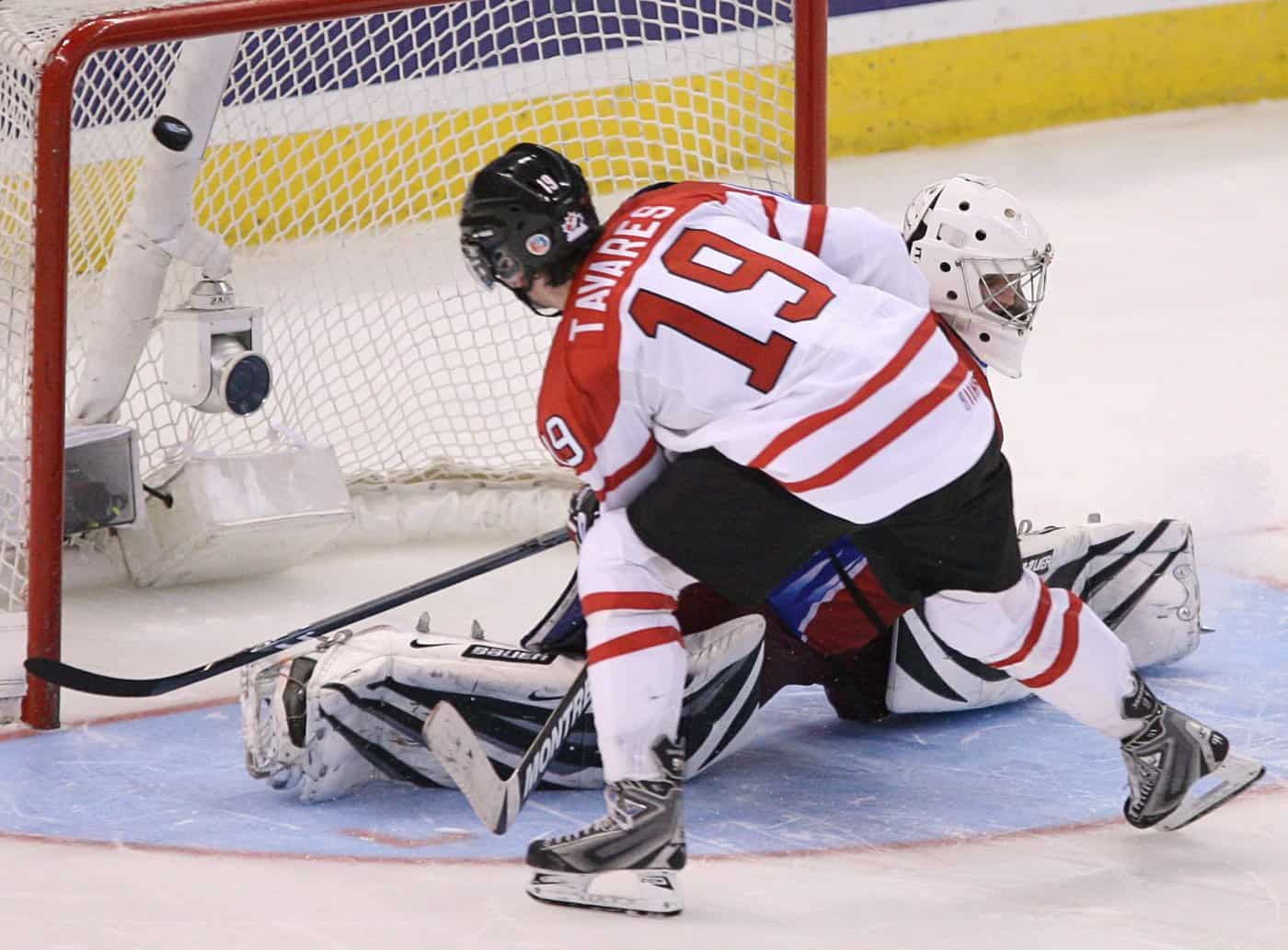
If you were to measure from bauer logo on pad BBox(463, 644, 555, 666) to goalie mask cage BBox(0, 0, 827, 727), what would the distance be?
95 centimetres

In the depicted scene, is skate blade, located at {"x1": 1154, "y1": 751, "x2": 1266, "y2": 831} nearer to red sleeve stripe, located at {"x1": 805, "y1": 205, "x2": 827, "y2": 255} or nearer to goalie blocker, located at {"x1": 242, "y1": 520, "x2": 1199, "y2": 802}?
goalie blocker, located at {"x1": 242, "y1": 520, "x2": 1199, "y2": 802}

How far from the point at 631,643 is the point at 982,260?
0.80 metres

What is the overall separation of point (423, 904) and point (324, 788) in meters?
0.37

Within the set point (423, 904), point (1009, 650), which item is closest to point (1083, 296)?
point (1009, 650)

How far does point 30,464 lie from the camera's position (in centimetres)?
275

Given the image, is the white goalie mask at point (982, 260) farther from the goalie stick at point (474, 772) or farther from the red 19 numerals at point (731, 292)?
the goalie stick at point (474, 772)

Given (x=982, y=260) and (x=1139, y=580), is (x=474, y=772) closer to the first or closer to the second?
(x=982, y=260)

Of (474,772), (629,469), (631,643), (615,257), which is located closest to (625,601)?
(631,643)

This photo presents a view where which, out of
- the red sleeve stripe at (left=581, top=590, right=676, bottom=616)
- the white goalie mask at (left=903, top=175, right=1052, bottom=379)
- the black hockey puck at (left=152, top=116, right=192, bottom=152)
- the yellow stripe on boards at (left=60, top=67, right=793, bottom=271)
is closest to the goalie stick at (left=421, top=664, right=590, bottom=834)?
the red sleeve stripe at (left=581, top=590, right=676, bottom=616)

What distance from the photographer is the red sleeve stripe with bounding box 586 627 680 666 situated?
2.17 m

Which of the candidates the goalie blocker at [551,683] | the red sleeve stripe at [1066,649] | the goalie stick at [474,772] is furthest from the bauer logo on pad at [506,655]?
the red sleeve stripe at [1066,649]

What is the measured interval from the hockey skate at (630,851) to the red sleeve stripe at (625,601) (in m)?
0.14

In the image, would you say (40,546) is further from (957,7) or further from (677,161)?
(957,7)

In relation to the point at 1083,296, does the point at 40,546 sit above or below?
below
